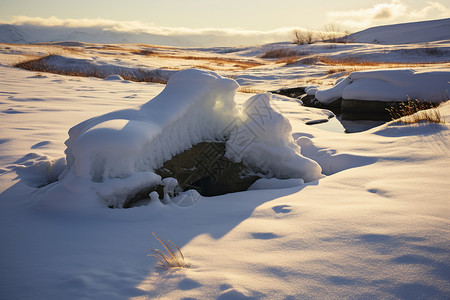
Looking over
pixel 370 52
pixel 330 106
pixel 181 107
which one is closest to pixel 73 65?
pixel 330 106

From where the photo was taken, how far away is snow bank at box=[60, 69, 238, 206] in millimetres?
2496

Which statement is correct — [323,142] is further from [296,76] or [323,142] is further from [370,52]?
[370,52]

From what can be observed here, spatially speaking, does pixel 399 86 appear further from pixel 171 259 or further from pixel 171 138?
pixel 171 259

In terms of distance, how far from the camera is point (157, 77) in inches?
558

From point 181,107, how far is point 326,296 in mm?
2483

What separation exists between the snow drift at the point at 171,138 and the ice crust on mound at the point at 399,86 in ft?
16.5

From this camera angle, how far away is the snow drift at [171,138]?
250 centimetres

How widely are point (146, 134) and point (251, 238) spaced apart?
4.57 feet

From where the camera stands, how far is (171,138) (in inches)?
130

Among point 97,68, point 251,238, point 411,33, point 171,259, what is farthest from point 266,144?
point 411,33

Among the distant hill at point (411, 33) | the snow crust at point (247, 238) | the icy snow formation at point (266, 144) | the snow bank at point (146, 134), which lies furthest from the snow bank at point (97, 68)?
the distant hill at point (411, 33)

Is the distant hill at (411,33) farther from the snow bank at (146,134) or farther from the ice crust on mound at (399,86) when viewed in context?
the snow bank at (146,134)

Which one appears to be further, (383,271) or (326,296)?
(383,271)

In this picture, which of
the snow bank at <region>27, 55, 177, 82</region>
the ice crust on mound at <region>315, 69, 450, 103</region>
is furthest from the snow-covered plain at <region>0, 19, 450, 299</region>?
the snow bank at <region>27, 55, 177, 82</region>
